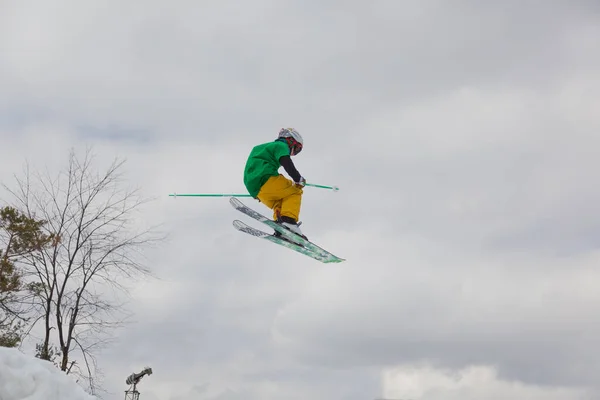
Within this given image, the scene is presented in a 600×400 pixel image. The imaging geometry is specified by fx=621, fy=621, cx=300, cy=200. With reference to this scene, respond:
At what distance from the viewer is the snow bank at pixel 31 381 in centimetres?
651

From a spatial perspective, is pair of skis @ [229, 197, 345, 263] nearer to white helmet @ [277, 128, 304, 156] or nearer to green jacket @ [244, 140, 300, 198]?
→ green jacket @ [244, 140, 300, 198]

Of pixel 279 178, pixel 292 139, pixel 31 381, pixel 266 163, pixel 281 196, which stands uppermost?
pixel 292 139

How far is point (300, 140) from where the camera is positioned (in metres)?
11.0

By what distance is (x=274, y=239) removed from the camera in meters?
11.8

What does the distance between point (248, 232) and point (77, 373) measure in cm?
638

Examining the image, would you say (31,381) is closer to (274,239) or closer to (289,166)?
(289,166)

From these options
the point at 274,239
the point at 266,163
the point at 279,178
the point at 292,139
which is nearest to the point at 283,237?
the point at 274,239

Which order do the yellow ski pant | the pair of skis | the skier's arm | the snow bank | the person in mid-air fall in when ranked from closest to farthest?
the snow bank
the skier's arm
the person in mid-air
the yellow ski pant
the pair of skis

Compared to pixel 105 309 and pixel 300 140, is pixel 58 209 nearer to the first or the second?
pixel 105 309

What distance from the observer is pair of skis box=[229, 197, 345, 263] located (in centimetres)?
1131

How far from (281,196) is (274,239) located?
A: 114 centimetres

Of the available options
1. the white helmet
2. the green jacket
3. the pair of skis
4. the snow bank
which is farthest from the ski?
the snow bank

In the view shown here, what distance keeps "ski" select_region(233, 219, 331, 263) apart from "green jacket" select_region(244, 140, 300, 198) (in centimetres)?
128

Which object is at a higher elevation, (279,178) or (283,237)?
(279,178)
